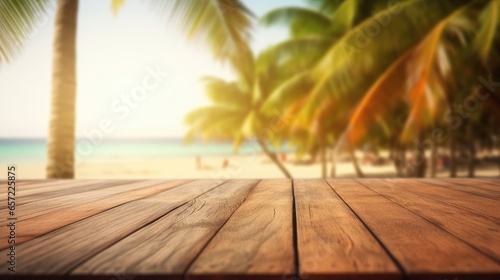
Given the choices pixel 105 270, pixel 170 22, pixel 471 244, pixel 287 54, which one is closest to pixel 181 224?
pixel 105 270

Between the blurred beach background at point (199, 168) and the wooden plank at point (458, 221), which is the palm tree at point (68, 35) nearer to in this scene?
the blurred beach background at point (199, 168)

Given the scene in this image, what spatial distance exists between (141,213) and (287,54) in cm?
743

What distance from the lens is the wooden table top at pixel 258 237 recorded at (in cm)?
66

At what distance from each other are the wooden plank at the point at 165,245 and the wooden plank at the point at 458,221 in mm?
676

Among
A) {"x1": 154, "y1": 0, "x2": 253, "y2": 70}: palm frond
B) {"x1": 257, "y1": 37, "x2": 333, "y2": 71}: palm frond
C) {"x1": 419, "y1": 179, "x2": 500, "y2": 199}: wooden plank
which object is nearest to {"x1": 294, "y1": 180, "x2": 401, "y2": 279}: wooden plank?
{"x1": 419, "y1": 179, "x2": 500, "y2": 199}: wooden plank

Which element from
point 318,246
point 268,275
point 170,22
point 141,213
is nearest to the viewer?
point 268,275

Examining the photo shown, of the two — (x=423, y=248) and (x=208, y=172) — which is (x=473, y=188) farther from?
(x=208, y=172)

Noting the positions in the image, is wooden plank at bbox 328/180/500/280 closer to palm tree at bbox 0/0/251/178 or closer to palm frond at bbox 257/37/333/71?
palm tree at bbox 0/0/251/178

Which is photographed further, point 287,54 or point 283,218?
point 287,54

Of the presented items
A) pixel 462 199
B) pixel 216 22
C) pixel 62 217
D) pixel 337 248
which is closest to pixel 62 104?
pixel 216 22

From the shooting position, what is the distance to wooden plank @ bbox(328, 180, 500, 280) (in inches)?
25.0

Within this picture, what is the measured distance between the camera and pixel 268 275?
64 cm

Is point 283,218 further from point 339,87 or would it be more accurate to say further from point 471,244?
point 339,87

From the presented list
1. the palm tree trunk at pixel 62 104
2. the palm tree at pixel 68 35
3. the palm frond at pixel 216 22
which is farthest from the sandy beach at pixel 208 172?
the palm tree trunk at pixel 62 104
